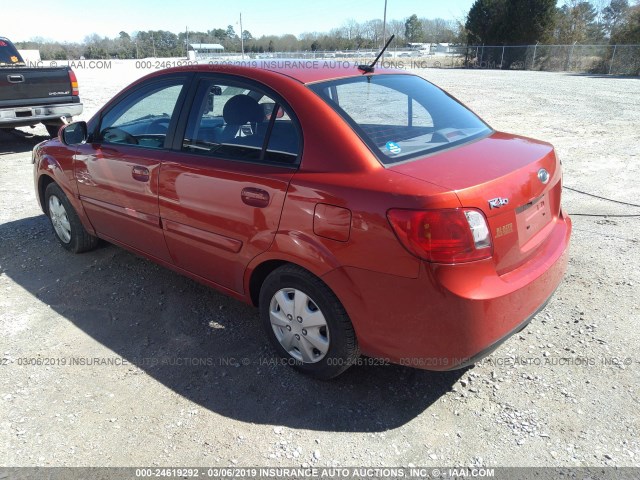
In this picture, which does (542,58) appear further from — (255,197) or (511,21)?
(255,197)

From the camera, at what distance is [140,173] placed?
3.46 metres

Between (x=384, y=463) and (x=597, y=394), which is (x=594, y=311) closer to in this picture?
(x=597, y=394)

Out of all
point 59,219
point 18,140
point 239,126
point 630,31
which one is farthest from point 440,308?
point 630,31

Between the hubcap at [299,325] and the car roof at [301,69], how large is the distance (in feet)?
4.08

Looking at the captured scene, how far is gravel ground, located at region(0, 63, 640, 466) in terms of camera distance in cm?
244

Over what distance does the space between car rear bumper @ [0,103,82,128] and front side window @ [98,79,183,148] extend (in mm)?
6394

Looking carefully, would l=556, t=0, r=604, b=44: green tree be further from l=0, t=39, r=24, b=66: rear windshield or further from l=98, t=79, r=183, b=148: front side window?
l=98, t=79, r=183, b=148: front side window

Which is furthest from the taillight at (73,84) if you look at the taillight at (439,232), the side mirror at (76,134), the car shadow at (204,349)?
the taillight at (439,232)

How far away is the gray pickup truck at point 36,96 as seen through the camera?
8906 millimetres

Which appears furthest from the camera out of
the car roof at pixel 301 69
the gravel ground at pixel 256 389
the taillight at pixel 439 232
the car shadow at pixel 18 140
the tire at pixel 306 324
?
the car shadow at pixel 18 140

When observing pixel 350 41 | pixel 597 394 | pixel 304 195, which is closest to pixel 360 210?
pixel 304 195

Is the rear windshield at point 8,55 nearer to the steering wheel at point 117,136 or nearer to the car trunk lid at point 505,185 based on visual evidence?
the steering wheel at point 117,136

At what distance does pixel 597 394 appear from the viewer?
2744 millimetres

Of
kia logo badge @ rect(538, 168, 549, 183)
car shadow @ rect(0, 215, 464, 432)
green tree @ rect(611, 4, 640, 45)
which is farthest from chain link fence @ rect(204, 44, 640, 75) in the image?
kia logo badge @ rect(538, 168, 549, 183)
